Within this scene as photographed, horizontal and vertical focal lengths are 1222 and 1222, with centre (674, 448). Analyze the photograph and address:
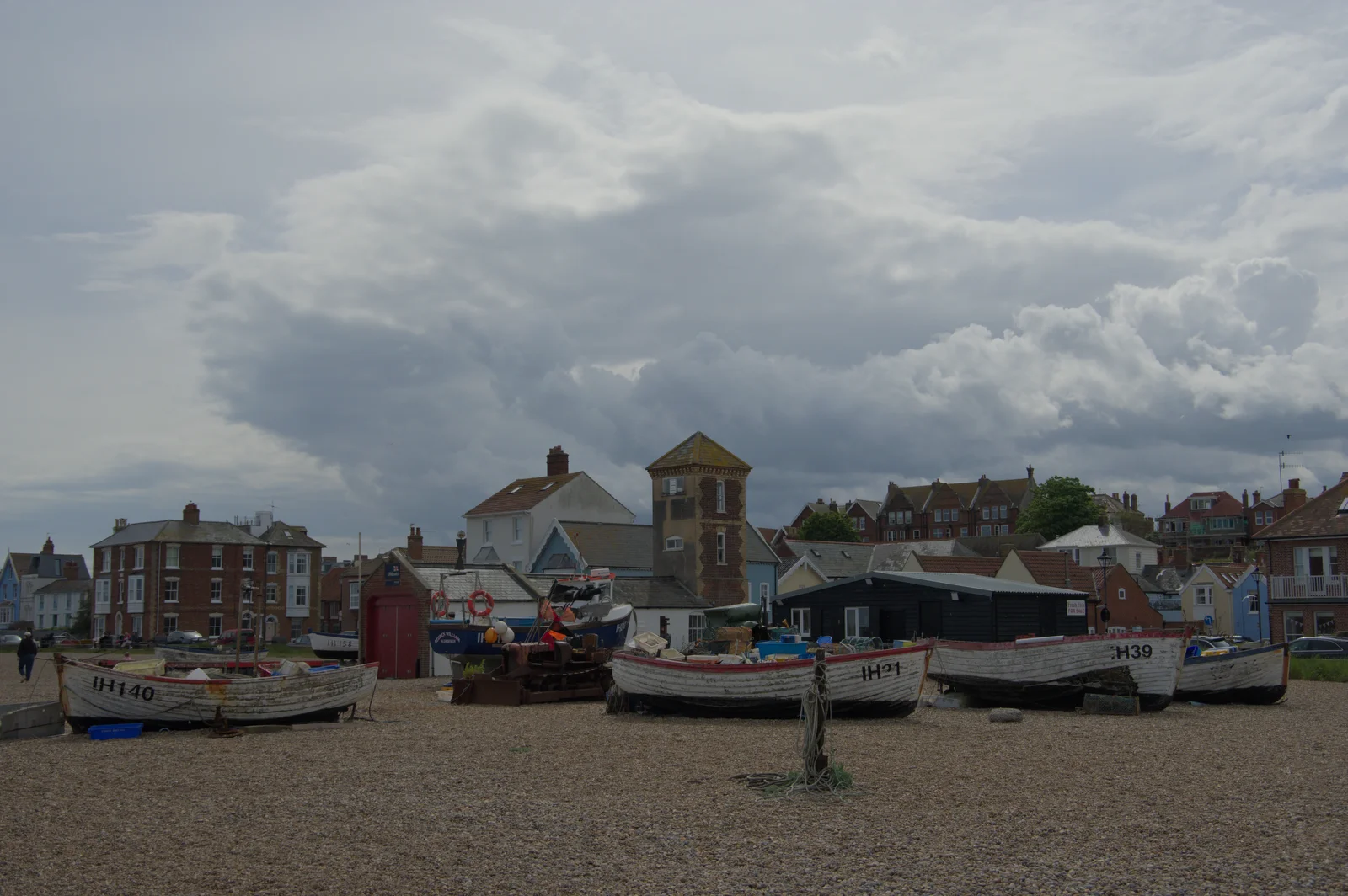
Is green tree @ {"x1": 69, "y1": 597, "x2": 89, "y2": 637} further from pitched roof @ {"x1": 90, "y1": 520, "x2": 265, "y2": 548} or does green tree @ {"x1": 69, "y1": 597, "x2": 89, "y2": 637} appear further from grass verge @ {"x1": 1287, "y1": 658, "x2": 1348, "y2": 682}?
grass verge @ {"x1": 1287, "y1": 658, "x2": 1348, "y2": 682}

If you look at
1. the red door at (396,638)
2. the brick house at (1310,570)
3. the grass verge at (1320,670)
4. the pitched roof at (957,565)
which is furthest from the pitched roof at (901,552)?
the red door at (396,638)

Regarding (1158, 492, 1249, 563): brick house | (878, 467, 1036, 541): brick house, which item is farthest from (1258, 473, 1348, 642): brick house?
(1158, 492, 1249, 563): brick house

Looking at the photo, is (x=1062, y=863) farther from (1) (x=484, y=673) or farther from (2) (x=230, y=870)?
(1) (x=484, y=673)

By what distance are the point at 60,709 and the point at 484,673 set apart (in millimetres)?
9725

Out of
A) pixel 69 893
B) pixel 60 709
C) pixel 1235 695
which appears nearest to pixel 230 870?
pixel 69 893

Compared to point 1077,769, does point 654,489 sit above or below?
above

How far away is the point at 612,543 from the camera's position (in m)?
62.1

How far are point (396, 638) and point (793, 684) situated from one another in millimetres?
21634

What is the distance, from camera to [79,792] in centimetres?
1441

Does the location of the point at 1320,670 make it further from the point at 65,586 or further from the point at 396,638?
the point at 65,586

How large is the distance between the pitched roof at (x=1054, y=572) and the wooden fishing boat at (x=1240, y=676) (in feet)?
104

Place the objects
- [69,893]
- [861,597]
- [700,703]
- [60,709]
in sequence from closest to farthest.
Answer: [69,893], [60,709], [700,703], [861,597]

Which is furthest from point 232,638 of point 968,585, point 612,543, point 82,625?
point 968,585

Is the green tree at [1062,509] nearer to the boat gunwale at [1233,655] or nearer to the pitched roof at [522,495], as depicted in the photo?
the pitched roof at [522,495]
